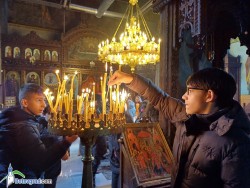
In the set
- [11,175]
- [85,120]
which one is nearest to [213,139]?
[85,120]

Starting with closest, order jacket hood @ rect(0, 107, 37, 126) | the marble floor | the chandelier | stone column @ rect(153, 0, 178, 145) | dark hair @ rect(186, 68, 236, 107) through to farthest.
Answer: dark hair @ rect(186, 68, 236, 107)
jacket hood @ rect(0, 107, 37, 126)
stone column @ rect(153, 0, 178, 145)
the marble floor
the chandelier

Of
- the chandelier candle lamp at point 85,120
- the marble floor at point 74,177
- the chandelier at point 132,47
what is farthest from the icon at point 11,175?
the chandelier at point 132,47

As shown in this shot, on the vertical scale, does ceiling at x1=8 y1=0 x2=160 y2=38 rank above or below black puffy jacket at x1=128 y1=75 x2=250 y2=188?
above

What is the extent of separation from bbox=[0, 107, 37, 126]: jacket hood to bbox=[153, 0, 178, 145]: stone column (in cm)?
139

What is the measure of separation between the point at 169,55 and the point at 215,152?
132cm

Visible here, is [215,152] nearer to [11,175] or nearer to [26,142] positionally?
[26,142]

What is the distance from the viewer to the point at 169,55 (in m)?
2.26

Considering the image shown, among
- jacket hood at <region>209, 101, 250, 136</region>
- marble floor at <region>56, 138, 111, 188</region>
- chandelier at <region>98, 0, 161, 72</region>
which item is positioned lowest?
marble floor at <region>56, 138, 111, 188</region>

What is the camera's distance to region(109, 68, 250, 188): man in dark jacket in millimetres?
1104

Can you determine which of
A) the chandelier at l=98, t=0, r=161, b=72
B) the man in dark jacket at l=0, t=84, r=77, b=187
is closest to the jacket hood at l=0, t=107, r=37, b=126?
the man in dark jacket at l=0, t=84, r=77, b=187

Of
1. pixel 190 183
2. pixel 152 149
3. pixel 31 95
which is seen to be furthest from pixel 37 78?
pixel 190 183

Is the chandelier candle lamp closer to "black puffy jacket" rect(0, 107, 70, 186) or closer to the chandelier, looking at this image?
"black puffy jacket" rect(0, 107, 70, 186)

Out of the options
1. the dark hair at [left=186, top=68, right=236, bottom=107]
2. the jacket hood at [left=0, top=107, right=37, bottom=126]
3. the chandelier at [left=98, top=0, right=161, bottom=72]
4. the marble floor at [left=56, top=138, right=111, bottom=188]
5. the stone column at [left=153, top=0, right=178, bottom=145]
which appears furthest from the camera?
the chandelier at [left=98, top=0, right=161, bottom=72]

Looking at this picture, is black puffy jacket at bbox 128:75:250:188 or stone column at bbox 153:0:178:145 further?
stone column at bbox 153:0:178:145
